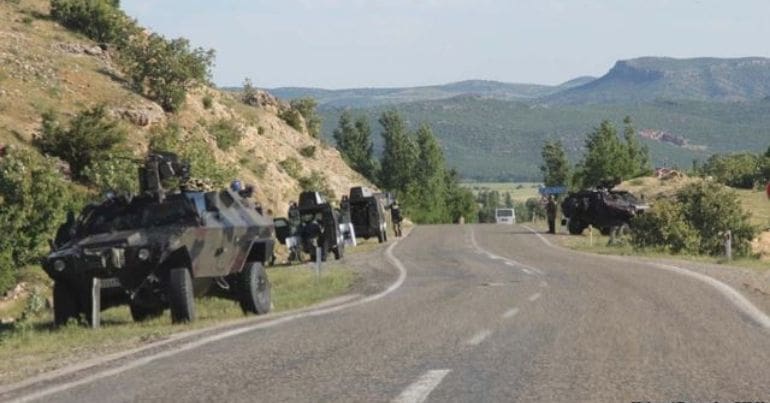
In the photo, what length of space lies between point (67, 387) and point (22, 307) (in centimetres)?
2040

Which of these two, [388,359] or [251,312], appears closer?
[388,359]

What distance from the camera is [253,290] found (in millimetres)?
16672

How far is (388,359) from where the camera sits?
1020cm

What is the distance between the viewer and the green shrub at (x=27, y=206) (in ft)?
103

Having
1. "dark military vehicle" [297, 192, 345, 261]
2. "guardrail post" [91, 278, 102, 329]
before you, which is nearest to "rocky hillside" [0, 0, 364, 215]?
"dark military vehicle" [297, 192, 345, 261]

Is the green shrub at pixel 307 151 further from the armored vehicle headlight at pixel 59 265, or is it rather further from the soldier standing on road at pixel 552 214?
the armored vehicle headlight at pixel 59 265

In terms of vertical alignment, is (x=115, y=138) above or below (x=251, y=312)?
above

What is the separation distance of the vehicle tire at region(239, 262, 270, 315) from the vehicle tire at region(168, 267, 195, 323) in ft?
5.58

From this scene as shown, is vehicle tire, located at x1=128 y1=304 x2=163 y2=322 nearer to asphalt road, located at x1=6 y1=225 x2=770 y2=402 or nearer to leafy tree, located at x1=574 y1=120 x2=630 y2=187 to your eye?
asphalt road, located at x1=6 y1=225 x2=770 y2=402

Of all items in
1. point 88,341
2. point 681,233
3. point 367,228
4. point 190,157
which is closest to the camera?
point 88,341

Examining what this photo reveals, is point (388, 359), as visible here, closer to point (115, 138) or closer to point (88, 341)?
point (88, 341)

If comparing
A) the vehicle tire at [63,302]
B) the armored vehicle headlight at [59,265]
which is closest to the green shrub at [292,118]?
the vehicle tire at [63,302]

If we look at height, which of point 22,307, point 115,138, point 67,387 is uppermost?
point 115,138

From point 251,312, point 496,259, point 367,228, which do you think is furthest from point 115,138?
point 251,312
